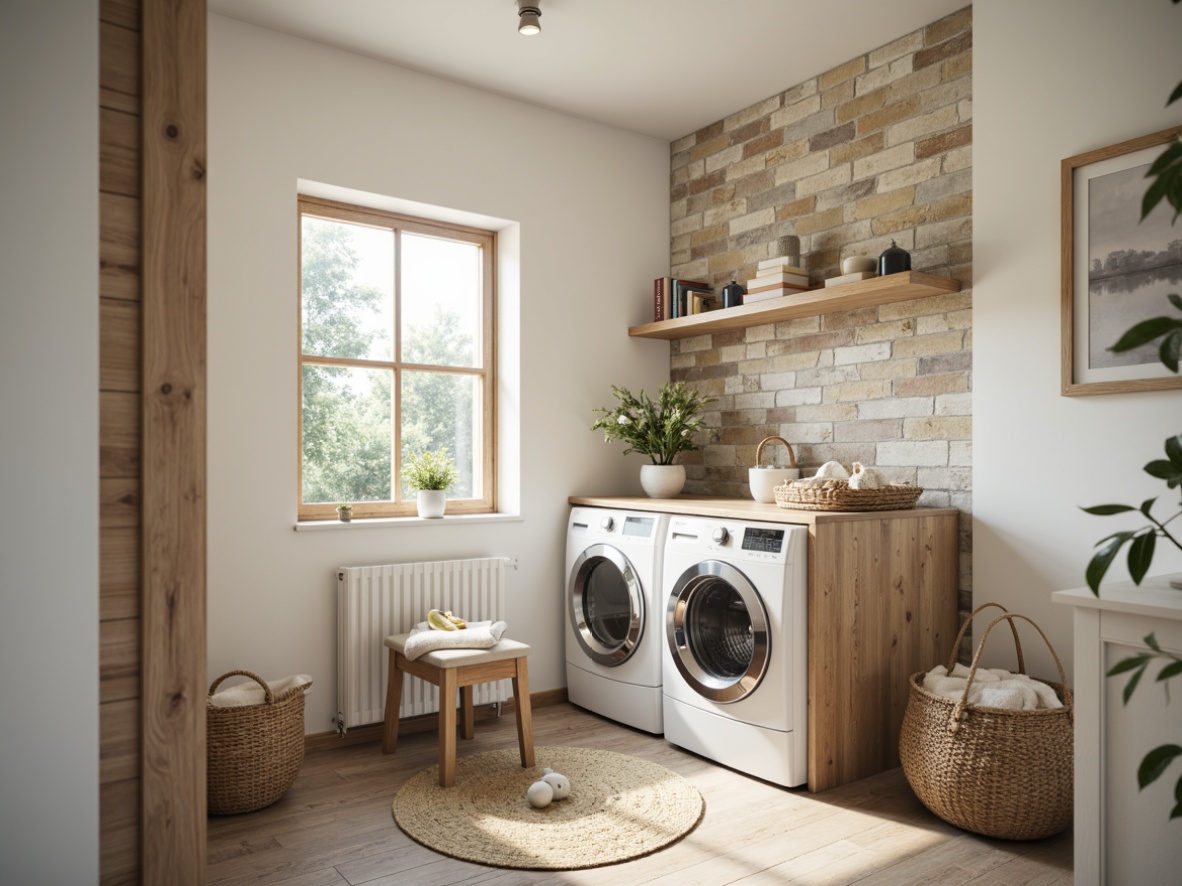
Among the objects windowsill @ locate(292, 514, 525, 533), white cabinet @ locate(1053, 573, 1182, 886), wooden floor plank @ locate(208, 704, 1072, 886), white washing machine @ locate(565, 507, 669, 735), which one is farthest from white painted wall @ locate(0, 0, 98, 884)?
white washing machine @ locate(565, 507, 669, 735)

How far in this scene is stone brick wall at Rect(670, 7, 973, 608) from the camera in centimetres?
299

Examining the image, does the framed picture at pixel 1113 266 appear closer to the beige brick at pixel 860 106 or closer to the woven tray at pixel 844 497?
the woven tray at pixel 844 497

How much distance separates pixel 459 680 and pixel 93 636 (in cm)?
149

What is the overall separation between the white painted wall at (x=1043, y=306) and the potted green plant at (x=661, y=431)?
1241 millimetres

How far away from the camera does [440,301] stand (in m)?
3.70

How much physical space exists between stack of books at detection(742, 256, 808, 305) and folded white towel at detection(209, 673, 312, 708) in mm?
2231

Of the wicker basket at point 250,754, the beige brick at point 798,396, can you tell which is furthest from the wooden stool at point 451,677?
the beige brick at point 798,396

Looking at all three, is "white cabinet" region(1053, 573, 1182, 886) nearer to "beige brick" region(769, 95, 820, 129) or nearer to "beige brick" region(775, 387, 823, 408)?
"beige brick" region(775, 387, 823, 408)

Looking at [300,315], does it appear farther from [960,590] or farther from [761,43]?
[960,590]

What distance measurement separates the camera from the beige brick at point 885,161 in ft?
10.3

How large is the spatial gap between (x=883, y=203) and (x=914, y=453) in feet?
3.18

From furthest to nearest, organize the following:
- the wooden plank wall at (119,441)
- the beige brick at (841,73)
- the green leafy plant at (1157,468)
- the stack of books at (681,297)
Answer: the stack of books at (681,297), the beige brick at (841,73), the wooden plank wall at (119,441), the green leafy plant at (1157,468)

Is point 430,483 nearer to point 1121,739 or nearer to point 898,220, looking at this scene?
point 898,220

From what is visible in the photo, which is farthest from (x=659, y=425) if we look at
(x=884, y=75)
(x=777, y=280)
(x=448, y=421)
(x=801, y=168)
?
(x=884, y=75)
